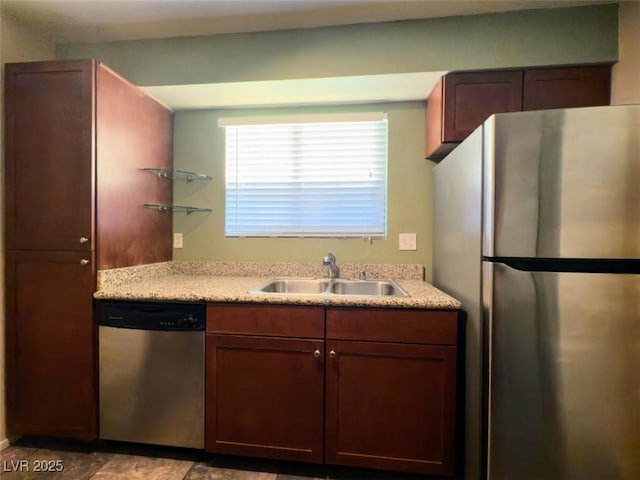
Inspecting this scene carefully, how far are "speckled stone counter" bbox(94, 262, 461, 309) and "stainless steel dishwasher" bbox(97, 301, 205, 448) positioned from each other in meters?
0.07

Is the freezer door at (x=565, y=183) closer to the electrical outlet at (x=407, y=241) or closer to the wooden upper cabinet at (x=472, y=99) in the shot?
the wooden upper cabinet at (x=472, y=99)

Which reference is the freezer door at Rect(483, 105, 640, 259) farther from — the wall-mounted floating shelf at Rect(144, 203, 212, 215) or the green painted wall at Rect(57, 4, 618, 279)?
the wall-mounted floating shelf at Rect(144, 203, 212, 215)

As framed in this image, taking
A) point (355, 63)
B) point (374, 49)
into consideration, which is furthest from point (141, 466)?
point (374, 49)

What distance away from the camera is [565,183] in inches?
41.3

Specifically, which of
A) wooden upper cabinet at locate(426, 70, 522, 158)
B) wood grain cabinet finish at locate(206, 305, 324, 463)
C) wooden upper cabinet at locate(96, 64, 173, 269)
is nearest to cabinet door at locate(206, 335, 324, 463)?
wood grain cabinet finish at locate(206, 305, 324, 463)

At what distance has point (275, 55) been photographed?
1769 mm

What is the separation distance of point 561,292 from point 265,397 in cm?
130

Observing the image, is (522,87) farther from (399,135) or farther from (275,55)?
(275,55)

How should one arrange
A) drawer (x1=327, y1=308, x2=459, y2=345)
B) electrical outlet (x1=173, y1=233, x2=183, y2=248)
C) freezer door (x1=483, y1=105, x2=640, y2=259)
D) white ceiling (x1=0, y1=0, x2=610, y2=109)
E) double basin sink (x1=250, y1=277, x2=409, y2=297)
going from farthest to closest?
electrical outlet (x1=173, y1=233, x2=183, y2=248) → double basin sink (x1=250, y1=277, x2=409, y2=297) → white ceiling (x1=0, y1=0, x2=610, y2=109) → drawer (x1=327, y1=308, x2=459, y2=345) → freezer door (x1=483, y1=105, x2=640, y2=259)

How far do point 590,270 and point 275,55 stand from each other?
178cm

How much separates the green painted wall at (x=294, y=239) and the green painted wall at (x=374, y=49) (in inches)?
16.2

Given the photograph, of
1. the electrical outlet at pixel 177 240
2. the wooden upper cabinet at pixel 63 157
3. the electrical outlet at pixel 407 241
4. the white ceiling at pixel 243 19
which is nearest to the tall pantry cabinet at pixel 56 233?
the wooden upper cabinet at pixel 63 157

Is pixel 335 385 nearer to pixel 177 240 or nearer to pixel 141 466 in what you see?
pixel 141 466

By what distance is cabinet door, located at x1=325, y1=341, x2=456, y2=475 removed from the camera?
1.39m
